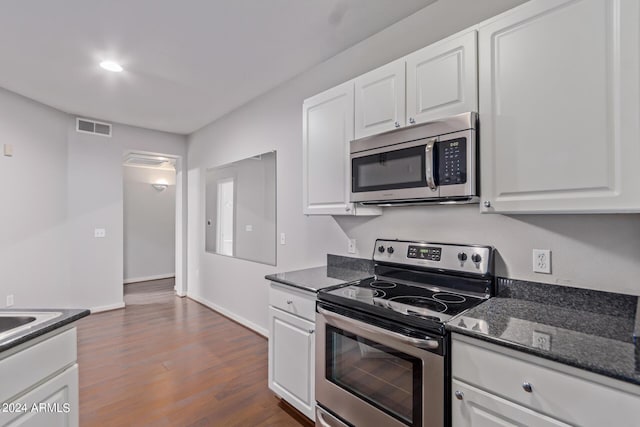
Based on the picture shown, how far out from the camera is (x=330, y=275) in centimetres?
230

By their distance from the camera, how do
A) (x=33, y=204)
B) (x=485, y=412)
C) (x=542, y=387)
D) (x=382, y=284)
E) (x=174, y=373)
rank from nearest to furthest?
(x=542, y=387)
(x=485, y=412)
(x=382, y=284)
(x=174, y=373)
(x=33, y=204)

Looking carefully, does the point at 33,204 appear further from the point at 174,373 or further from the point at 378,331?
the point at 378,331

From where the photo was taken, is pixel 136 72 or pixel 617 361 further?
pixel 136 72

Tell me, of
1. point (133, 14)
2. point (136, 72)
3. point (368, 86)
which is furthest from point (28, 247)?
point (368, 86)

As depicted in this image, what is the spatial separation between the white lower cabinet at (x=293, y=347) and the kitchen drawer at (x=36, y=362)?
3.71 feet

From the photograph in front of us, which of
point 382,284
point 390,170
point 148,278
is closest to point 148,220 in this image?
point 148,278

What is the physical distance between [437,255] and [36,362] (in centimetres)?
191

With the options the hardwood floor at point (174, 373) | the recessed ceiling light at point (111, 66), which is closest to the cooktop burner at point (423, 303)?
the hardwood floor at point (174, 373)

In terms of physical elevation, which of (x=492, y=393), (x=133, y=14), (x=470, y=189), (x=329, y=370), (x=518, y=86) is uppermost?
(x=133, y=14)

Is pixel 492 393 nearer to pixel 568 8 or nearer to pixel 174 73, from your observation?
pixel 568 8

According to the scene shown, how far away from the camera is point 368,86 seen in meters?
1.98

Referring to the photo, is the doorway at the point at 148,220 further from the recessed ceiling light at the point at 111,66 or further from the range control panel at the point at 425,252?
the range control panel at the point at 425,252

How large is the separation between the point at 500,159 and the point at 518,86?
32cm

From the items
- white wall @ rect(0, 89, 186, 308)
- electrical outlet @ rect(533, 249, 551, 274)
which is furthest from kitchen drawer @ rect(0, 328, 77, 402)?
white wall @ rect(0, 89, 186, 308)
